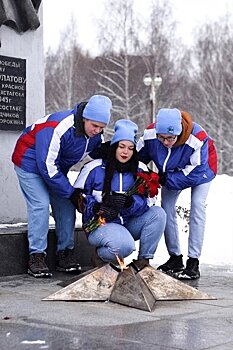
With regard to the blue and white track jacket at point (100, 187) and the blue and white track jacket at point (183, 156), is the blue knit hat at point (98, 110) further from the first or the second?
the blue and white track jacket at point (183, 156)

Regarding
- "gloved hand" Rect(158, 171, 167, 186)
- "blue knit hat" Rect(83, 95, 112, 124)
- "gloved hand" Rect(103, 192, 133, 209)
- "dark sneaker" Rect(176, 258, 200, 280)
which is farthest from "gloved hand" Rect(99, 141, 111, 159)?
"dark sneaker" Rect(176, 258, 200, 280)

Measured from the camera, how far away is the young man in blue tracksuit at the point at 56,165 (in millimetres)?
6062

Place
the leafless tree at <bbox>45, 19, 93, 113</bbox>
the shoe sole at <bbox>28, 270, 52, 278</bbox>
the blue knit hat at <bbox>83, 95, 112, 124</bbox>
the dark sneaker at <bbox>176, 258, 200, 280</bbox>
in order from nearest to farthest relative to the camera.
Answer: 1. the blue knit hat at <bbox>83, 95, 112, 124</bbox>
2. the shoe sole at <bbox>28, 270, 52, 278</bbox>
3. the dark sneaker at <bbox>176, 258, 200, 280</bbox>
4. the leafless tree at <bbox>45, 19, 93, 113</bbox>

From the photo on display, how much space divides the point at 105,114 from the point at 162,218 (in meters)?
0.96

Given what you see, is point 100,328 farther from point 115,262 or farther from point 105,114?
point 105,114

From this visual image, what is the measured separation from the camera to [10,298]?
5.43 metres

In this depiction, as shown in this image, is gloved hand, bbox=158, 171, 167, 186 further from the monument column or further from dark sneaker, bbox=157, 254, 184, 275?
the monument column

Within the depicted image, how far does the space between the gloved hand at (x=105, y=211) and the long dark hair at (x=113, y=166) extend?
111mm

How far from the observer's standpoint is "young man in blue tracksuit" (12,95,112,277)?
19.9ft

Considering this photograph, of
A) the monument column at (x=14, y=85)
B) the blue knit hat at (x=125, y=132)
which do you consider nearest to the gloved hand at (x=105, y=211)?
the blue knit hat at (x=125, y=132)

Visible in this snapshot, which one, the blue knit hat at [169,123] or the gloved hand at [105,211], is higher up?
the blue knit hat at [169,123]

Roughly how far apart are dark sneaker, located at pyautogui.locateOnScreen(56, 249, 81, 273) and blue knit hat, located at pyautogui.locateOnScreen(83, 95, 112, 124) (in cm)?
135

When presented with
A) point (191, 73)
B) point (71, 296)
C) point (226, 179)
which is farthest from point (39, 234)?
point (191, 73)

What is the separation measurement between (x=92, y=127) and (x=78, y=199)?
2.01 ft
